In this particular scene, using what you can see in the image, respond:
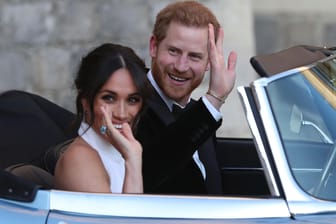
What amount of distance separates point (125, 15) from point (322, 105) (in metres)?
4.36

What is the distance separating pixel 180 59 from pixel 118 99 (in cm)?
55

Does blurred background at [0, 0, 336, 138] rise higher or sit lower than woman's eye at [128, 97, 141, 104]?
lower

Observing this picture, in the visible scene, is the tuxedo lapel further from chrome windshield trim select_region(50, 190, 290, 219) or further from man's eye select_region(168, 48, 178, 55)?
chrome windshield trim select_region(50, 190, 290, 219)

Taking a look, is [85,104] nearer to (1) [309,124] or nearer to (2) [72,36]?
(1) [309,124]

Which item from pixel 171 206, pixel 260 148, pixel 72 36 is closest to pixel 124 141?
pixel 171 206

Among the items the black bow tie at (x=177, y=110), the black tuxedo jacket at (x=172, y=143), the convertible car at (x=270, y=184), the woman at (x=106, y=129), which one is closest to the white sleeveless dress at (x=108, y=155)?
the woman at (x=106, y=129)

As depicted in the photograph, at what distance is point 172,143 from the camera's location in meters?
3.42

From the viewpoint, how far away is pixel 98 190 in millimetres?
3238

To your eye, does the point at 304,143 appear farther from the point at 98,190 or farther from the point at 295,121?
the point at 98,190

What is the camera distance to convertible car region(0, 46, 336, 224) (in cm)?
299

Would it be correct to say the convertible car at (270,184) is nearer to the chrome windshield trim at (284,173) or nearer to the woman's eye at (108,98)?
the chrome windshield trim at (284,173)

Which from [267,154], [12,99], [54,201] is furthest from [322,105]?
[12,99]

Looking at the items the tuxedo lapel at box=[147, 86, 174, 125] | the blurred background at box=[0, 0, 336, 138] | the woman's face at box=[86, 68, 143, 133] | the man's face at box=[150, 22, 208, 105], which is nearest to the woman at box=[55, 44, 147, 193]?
the woman's face at box=[86, 68, 143, 133]

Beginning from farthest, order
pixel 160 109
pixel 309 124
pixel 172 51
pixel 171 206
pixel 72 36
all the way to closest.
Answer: pixel 72 36 < pixel 172 51 < pixel 160 109 < pixel 309 124 < pixel 171 206
